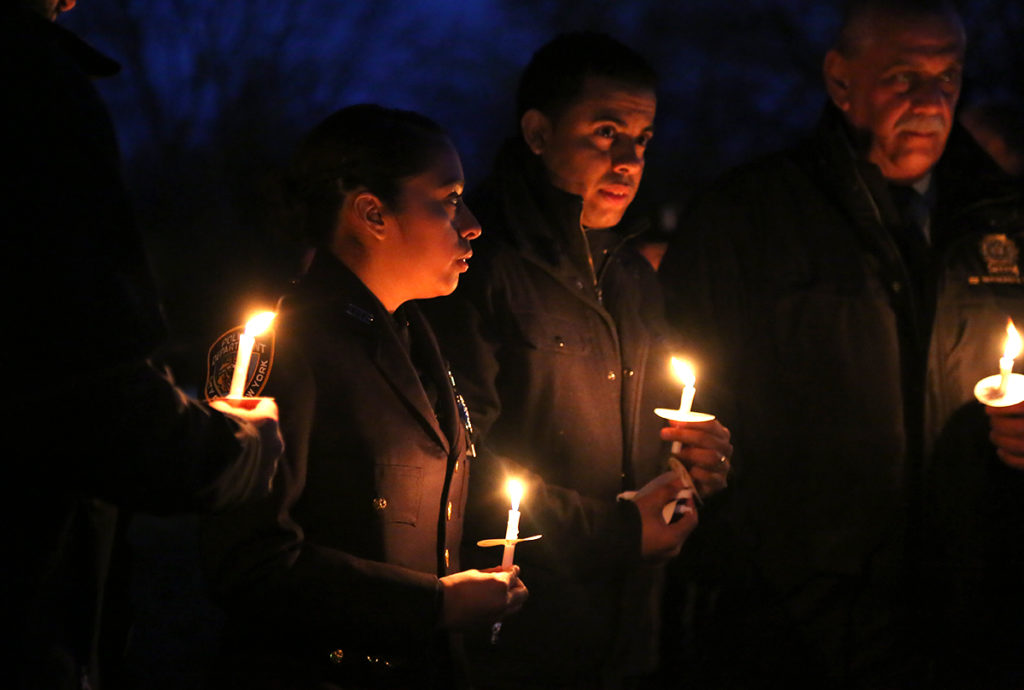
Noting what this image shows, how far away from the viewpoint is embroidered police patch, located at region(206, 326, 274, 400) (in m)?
2.27

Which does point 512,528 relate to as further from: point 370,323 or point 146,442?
point 146,442

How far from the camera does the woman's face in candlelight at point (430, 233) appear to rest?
277 centimetres

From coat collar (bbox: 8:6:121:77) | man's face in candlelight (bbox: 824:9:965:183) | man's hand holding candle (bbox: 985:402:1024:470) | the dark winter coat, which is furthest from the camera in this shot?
man's face in candlelight (bbox: 824:9:965:183)

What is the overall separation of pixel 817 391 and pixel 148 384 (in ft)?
8.11

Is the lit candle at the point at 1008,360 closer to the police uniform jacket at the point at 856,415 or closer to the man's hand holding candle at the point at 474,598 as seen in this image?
the police uniform jacket at the point at 856,415

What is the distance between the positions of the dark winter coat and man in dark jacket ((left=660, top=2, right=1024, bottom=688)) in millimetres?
422

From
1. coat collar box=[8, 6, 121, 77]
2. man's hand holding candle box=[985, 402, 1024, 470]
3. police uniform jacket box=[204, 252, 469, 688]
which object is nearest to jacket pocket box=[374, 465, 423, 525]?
police uniform jacket box=[204, 252, 469, 688]

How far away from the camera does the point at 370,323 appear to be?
8.50ft

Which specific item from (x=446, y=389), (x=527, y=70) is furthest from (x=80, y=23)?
(x=446, y=389)

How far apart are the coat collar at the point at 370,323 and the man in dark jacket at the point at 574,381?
0.39 metres

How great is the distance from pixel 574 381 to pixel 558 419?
133mm

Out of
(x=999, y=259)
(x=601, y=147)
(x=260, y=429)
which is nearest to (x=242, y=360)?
(x=260, y=429)

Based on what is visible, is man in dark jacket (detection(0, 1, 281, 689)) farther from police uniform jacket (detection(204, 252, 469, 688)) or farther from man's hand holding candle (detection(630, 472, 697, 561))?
man's hand holding candle (detection(630, 472, 697, 561))

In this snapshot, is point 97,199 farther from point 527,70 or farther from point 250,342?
point 527,70
